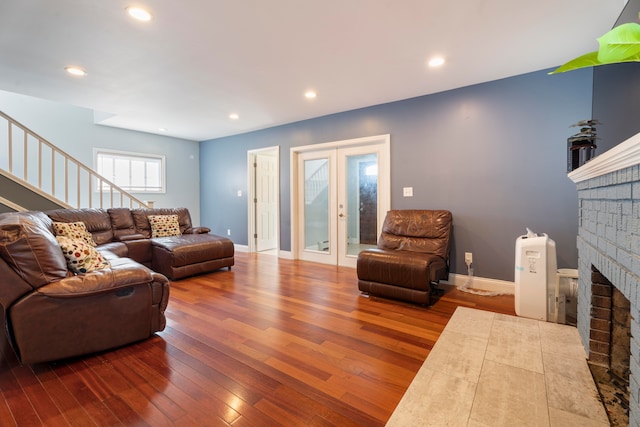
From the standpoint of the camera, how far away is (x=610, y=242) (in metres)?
1.46

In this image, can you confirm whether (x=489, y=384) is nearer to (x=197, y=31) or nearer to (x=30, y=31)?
(x=197, y=31)

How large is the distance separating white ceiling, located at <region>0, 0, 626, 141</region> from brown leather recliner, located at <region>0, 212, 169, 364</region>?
1.64 m

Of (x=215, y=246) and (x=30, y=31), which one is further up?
(x=30, y=31)

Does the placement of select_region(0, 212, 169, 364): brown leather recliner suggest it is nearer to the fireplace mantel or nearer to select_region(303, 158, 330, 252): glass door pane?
the fireplace mantel

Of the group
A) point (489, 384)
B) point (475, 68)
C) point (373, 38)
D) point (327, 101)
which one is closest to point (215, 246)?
point (327, 101)

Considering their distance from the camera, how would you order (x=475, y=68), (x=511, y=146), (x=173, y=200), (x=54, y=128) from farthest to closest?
(x=173, y=200) → (x=54, y=128) → (x=511, y=146) → (x=475, y=68)

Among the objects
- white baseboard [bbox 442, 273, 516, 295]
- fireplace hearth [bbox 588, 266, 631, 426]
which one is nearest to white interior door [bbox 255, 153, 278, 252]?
white baseboard [bbox 442, 273, 516, 295]

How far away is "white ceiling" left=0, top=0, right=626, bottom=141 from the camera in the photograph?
2092 millimetres

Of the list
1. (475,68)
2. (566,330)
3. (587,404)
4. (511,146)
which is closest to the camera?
(587,404)

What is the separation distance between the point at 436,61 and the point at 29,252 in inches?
139

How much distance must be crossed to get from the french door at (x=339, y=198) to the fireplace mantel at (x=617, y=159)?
2.58 metres

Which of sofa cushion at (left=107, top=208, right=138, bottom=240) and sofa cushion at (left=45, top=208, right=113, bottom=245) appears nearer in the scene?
sofa cushion at (left=45, top=208, right=113, bottom=245)

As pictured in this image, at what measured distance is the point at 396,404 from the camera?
60.2 inches

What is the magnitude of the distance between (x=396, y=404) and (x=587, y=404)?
3.24ft
